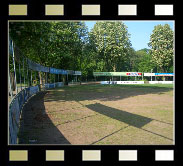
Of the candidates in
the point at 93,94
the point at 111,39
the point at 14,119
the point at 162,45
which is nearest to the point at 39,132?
the point at 14,119

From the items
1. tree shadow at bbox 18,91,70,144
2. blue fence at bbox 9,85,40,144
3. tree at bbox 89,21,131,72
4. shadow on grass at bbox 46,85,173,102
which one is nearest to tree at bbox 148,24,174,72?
tree at bbox 89,21,131,72

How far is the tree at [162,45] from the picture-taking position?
44312 mm

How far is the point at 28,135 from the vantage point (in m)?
6.06

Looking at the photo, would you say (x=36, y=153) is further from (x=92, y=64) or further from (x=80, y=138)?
(x=92, y=64)

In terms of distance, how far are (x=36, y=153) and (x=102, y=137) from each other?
8.43ft

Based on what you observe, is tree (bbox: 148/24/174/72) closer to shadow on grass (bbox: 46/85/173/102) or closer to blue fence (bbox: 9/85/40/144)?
shadow on grass (bbox: 46/85/173/102)

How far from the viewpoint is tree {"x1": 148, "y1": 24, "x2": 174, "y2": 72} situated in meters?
44.3

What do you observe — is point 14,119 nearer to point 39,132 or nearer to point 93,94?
point 39,132

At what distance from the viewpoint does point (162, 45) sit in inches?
1784

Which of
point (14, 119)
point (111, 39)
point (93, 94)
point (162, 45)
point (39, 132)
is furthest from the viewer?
point (162, 45)

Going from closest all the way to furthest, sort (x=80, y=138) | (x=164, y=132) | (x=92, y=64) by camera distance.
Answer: (x=80, y=138)
(x=164, y=132)
(x=92, y=64)

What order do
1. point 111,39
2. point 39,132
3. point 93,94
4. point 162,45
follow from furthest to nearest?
point 162,45 < point 111,39 < point 93,94 < point 39,132
